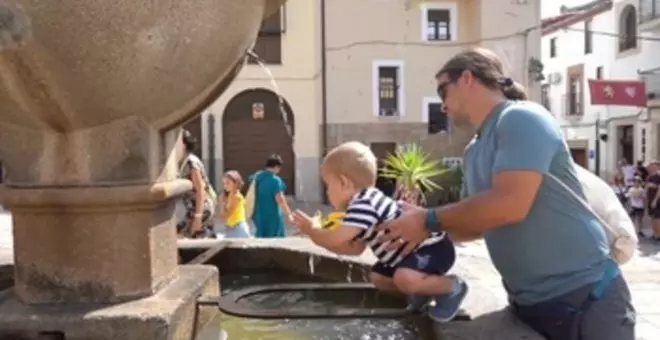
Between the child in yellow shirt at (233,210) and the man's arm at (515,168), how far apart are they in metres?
5.55

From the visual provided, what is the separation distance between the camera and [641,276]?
→ 8.83 meters

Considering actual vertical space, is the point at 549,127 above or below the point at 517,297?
above

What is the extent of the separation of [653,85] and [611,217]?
2775 cm

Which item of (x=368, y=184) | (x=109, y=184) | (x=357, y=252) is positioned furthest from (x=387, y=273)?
(x=109, y=184)

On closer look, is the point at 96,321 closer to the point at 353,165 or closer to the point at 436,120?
the point at 353,165

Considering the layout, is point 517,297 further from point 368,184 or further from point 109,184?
point 109,184

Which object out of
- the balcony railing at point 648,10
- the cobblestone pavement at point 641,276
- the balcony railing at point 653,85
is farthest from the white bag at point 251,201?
the balcony railing at point 648,10

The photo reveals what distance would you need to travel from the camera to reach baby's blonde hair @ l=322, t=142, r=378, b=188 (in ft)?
9.30

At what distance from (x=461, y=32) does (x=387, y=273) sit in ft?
79.0

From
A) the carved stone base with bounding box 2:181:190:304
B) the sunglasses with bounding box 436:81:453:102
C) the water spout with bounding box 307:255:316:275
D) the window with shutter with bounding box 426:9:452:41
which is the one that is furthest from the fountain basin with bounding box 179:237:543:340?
the window with shutter with bounding box 426:9:452:41

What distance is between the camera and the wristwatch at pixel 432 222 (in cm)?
237

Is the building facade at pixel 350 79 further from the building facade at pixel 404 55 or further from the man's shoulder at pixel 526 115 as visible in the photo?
the man's shoulder at pixel 526 115

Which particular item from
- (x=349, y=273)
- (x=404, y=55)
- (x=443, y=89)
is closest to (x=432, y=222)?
(x=443, y=89)

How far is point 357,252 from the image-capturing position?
2877 millimetres
